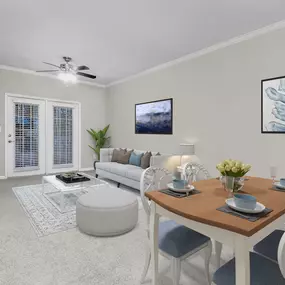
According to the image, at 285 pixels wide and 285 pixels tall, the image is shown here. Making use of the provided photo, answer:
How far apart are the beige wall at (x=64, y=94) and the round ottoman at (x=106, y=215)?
4.11 meters

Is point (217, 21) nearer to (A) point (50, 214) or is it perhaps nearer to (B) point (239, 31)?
(B) point (239, 31)

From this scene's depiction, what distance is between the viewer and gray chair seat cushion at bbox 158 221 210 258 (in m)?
1.48

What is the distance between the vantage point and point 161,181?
2.06 m

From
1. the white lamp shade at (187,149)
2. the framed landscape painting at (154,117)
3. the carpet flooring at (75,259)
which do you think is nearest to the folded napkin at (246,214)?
the carpet flooring at (75,259)

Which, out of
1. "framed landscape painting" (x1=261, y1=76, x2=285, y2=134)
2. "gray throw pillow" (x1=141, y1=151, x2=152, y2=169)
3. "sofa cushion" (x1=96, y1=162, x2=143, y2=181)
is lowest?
"sofa cushion" (x1=96, y1=162, x2=143, y2=181)

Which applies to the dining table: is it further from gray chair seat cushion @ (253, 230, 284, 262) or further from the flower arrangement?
gray chair seat cushion @ (253, 230, 284, 262)

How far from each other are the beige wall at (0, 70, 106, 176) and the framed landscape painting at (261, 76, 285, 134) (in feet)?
16.5

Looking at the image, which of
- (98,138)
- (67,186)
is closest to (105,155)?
(98,138)

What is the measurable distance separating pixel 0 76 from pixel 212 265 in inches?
239

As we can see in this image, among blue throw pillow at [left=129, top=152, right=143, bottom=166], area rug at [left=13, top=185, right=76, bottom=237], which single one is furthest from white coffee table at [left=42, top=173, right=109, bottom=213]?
blue throw pillow at [left=129, top=152, right=143, bottom=166]

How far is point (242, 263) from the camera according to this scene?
39.7 inches

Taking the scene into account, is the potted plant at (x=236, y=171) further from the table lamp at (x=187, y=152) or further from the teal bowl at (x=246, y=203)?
the table lamp at (x=187, y=152)

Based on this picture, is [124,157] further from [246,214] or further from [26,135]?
[246,214]

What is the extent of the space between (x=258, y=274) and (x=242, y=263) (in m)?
0.25
